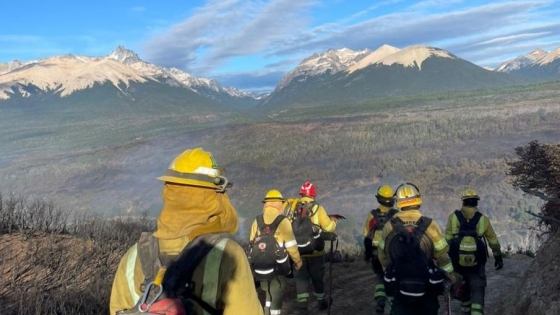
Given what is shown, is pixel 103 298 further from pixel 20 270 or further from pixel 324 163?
pixel 324 163

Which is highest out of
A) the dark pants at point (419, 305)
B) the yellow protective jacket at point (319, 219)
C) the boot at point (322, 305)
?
the yellow protective jacket at point (319, 219)

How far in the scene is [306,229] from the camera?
272 inches

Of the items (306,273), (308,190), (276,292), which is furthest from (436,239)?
(306,273)

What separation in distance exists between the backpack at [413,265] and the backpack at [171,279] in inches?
122

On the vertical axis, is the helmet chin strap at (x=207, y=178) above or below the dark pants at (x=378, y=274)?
above

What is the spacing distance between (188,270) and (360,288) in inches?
326

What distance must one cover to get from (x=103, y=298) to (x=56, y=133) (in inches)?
6203

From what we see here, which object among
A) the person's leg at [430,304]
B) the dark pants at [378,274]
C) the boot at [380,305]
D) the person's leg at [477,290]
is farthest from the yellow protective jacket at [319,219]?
the person's leg at [430,304]

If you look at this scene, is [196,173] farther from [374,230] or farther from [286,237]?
[374,230]

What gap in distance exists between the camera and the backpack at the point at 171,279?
5.29ft

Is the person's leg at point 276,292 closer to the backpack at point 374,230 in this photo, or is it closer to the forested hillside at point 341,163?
the backpack at point 374,230

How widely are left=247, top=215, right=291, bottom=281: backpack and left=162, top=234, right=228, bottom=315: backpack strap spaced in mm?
4173

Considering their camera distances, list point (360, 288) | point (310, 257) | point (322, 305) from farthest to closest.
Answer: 1. point (360, 288)
2. point (322, 305)
3. point (310, 257)

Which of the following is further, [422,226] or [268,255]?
[268,255]
